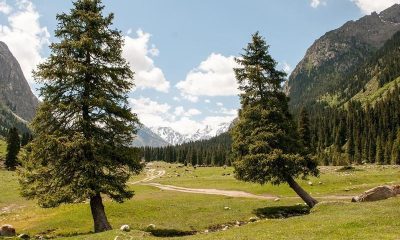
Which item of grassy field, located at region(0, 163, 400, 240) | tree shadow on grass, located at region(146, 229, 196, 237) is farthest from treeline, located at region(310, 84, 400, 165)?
tree shadow on grass, located at region(146, 229, 196, 237)

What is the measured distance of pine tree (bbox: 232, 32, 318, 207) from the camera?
3725cm

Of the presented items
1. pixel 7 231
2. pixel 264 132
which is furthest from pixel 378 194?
pixel 7 231

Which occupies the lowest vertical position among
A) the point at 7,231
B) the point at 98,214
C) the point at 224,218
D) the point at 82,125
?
the point at 7,231

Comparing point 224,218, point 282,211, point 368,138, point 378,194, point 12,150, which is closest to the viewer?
point 224,218

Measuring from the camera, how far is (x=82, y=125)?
30.2 m

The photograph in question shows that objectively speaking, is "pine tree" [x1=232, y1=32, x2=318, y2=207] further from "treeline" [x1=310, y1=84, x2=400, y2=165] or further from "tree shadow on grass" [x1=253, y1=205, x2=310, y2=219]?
"treeline" [x1=310, y1=84, x2=400, y2=165]

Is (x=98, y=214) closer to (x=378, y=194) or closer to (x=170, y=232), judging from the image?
(x=170, y=232)

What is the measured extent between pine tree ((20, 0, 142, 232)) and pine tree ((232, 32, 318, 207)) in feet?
40.2

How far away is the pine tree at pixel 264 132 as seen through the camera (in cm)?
3725

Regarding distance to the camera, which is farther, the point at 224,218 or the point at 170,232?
the point at 224,218

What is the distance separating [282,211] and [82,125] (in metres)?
23.2

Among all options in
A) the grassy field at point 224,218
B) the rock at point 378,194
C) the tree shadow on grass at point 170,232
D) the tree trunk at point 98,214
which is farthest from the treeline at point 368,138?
the tree trunk at point 98,214

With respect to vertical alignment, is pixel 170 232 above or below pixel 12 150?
below

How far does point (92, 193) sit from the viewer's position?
28.2m
